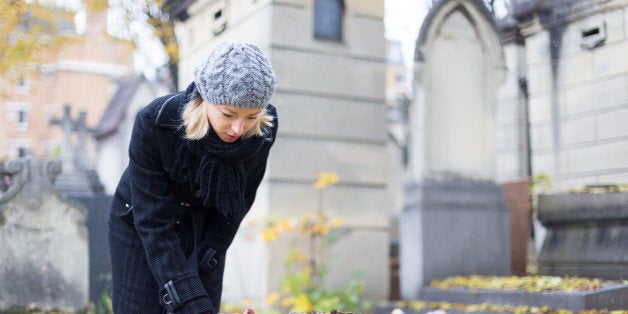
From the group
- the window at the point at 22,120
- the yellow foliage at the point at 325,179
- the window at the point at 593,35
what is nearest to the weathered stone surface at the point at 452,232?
the yellow foliage at the point at 325,179

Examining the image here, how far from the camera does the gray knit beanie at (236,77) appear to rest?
7.80ft

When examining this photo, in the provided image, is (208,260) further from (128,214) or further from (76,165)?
(76,165)

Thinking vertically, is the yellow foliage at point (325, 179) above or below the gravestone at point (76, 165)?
below

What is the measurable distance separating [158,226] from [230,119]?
0.48 metres

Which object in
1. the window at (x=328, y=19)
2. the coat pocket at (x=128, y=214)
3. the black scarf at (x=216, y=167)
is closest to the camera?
the black scarf at (x=216, y=167)

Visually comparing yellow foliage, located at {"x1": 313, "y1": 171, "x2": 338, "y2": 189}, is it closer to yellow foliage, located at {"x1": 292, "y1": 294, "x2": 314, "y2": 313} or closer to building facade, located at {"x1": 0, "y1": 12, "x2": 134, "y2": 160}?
yellow foliage, located at {"x1": 292, "y1": 294, "x2": 314, "y2": 313}

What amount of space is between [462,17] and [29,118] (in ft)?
114

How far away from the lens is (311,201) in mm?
7422

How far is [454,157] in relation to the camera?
716cm

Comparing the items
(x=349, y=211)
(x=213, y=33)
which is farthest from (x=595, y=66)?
(x=213, y=33)

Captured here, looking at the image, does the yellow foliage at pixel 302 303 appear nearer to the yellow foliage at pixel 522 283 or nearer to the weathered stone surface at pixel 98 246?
the yellow foliage at pixel 522 283

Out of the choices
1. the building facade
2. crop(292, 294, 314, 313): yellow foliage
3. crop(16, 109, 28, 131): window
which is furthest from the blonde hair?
crop(16, 109, 28, 131): window

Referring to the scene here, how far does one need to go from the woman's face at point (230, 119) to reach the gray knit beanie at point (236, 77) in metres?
0.03

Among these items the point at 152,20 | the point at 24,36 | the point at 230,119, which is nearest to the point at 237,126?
the point at 230,119
